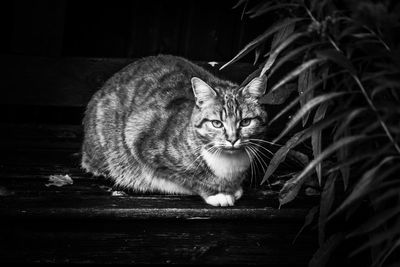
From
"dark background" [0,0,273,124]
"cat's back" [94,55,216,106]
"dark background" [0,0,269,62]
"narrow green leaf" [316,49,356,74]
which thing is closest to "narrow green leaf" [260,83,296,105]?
"cat's back" [94,55,216,106]

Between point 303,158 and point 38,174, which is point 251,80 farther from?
point 38,174

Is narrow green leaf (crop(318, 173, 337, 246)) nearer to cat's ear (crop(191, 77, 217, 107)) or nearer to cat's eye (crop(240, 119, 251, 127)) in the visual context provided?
cat's eye (crop(240, 119, 251, 127))

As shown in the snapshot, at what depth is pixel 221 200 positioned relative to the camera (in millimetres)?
2773

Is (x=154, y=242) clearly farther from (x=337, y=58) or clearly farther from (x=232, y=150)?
(x=337, y=58)

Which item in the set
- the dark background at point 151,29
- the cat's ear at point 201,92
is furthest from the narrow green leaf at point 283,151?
the dark background at point 151,29

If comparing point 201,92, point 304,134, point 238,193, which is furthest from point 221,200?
point 304,134

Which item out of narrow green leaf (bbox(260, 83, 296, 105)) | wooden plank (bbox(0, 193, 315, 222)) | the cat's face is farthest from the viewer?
the cat's face

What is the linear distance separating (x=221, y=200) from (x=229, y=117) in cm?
38

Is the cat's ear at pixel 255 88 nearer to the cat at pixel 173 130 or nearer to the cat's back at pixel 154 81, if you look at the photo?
the cat at pixel 173 130

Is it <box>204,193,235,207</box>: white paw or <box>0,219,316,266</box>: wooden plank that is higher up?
<box>204,193,235,207</box>: white paw

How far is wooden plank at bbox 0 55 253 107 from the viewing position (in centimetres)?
389

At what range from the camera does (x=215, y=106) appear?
2.88m

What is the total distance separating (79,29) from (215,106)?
1.69 m

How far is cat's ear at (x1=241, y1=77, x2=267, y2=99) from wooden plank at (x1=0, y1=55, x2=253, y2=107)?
1257 millimetres
